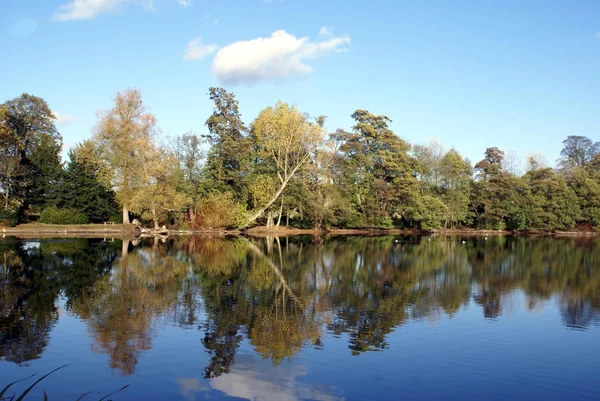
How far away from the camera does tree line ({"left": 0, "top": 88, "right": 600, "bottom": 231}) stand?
151 ft

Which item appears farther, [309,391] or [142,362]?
[142,362]

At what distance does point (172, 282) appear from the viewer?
59.7 ft

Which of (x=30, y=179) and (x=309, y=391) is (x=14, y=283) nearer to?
(x=309, y=391)

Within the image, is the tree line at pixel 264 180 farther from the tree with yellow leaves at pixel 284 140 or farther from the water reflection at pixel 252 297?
the water reflection at pixel 252 297

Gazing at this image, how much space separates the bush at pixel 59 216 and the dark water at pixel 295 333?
88.2ft

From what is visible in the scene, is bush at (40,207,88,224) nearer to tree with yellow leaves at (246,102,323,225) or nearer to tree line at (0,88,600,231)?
tree line at (0,88,600,231)

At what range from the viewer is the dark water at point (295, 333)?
8.47 metres

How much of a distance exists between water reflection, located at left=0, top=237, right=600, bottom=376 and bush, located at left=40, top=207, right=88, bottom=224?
20.5 meters

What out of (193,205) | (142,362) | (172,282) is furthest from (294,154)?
(142,362)

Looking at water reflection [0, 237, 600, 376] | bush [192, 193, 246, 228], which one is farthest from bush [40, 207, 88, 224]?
water reflection [0, 237, 600, 376]

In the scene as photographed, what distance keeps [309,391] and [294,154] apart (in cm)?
4371

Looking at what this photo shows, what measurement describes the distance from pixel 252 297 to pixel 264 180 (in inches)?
1374

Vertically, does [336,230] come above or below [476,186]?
below

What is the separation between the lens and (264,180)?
165ft
